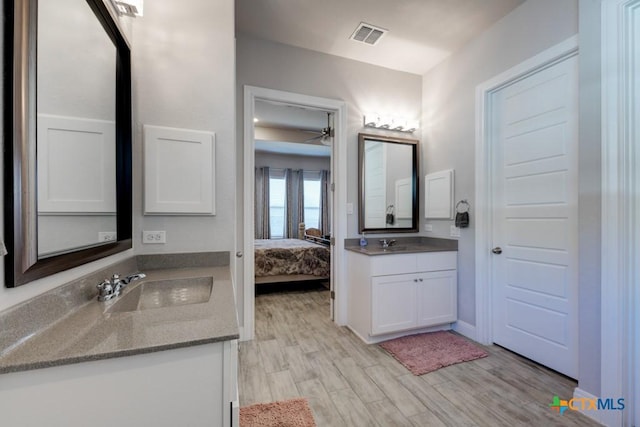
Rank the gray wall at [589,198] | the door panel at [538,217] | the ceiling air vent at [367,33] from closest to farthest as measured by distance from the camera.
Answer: the gray wall at [589,198]
the door panel at [538,217]
the ceiling air vent at [367,33]

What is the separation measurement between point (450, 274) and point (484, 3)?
2335mm

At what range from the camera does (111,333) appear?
0.78m

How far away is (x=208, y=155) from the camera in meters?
1.70

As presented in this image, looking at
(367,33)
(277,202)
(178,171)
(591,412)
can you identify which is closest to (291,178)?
(277,202)

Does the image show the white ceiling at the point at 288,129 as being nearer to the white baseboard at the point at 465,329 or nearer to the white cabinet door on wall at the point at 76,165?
the white cabinet door on wall at the point at 76,165

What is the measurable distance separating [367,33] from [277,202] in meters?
4.94

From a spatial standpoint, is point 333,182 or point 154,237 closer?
point 154,237

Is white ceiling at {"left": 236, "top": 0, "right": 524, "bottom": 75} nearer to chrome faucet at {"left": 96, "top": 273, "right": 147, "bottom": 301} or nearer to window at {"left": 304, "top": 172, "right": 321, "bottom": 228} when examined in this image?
chrome faucet at {"left": 96, "top": 273, "right": 147, "bottom": 301}

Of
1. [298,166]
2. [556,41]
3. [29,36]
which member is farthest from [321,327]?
[298,166]

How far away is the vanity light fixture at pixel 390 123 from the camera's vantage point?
9.64 feet

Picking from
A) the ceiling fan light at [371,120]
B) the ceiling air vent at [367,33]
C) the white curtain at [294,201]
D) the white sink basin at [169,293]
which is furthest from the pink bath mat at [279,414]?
the white curtain at [294,201]

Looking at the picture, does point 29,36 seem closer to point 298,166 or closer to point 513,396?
point 513,396

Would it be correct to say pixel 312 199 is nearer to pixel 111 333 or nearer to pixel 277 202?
pixel 277 202

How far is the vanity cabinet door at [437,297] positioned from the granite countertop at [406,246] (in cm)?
24
